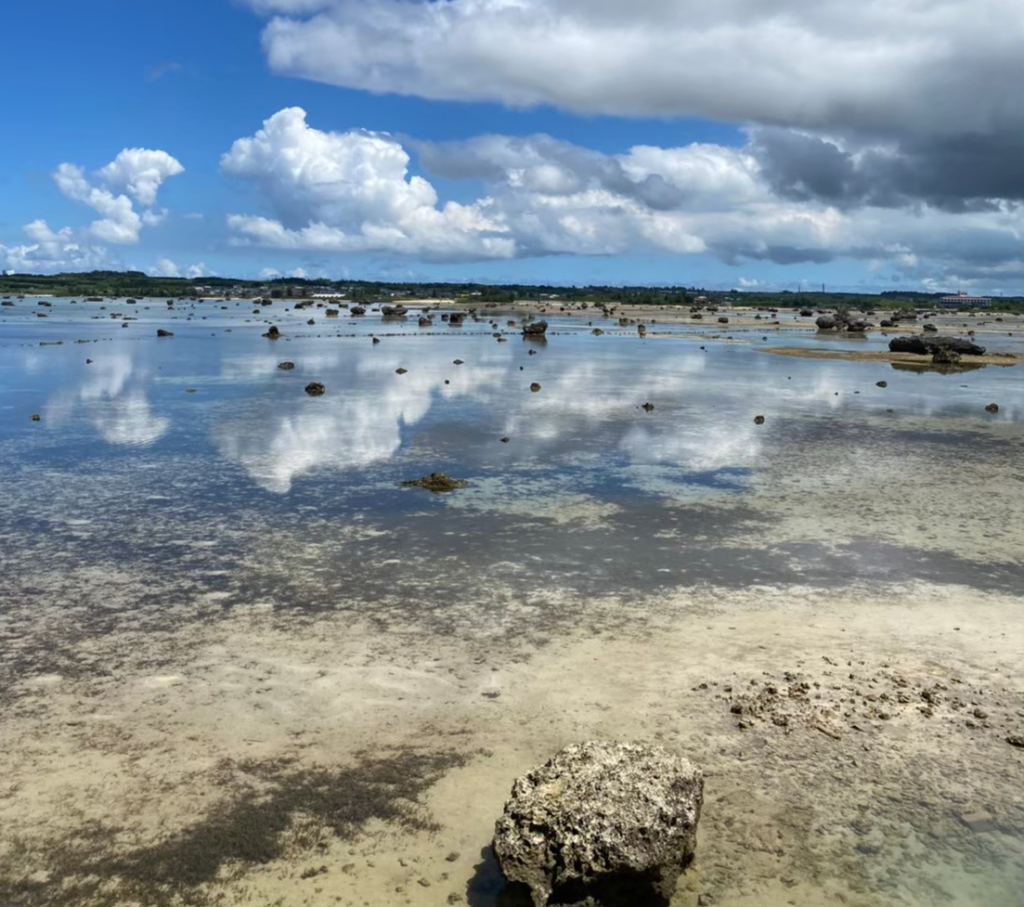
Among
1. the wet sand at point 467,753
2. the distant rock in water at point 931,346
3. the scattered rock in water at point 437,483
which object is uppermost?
the distant rock in water at point 931,346

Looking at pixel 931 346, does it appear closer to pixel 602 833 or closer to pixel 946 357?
pixel 946 357

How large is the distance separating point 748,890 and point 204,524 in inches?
522

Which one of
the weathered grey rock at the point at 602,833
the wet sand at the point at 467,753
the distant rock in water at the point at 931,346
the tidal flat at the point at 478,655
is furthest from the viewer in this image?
the distant rock in water at the point at 931,346

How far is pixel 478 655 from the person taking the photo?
11609mm

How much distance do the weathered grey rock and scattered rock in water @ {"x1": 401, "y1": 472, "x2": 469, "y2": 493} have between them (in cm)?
1343

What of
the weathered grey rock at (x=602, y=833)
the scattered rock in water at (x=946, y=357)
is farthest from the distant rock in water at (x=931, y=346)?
the weathered grey rock at (x=602, y=833)

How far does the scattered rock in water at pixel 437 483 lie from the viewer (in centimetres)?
2064

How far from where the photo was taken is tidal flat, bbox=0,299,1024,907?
770 centimetres

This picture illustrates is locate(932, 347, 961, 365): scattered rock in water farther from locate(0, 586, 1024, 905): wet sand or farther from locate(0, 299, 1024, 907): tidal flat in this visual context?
locate(0, 586, 1024, 905): wet sand

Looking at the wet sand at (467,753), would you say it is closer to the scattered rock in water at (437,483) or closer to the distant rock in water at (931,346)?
the scattered rock in water at (437,483)

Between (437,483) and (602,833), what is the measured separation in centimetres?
1432

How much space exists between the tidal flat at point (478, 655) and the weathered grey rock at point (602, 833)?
46cm

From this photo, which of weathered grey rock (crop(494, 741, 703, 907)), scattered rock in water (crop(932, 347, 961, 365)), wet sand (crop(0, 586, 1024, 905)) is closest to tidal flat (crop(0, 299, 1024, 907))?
wet sand (crop(0, 586, 1024, 905))

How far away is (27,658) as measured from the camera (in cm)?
1130
